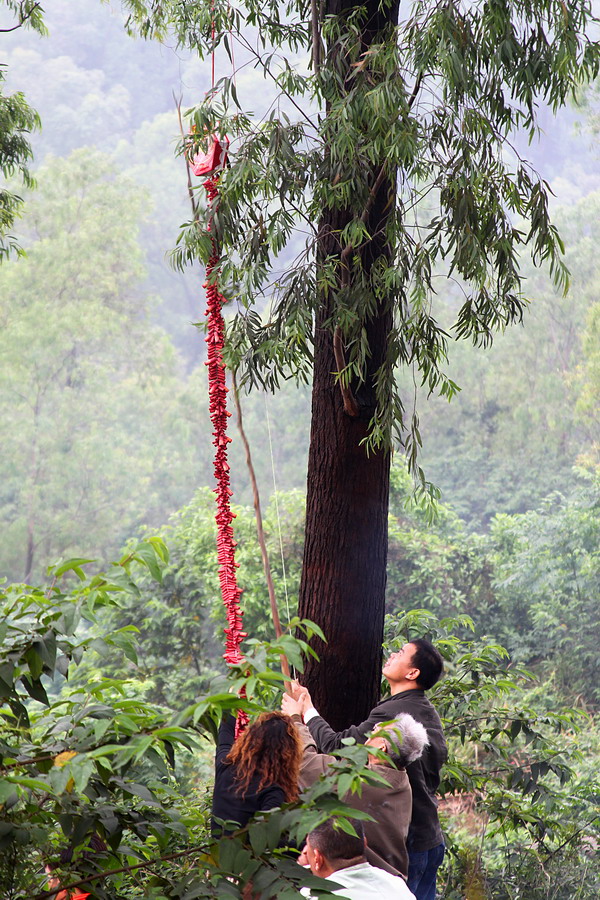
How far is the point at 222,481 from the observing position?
1.92m

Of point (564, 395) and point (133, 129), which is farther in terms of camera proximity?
point (133, 129)

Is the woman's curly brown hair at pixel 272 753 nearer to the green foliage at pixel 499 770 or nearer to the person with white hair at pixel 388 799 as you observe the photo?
the person with white hair at pixel 388 799

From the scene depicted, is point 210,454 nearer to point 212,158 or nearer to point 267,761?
point 212,158

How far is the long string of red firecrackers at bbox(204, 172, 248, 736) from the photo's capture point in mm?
1835

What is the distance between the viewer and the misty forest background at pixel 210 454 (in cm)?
830

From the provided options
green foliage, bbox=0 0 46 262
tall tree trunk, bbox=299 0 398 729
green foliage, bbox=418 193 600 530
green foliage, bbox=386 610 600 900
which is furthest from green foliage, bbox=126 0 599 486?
green foliage, bbox=418 193 600 530

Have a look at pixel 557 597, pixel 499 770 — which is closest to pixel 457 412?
pixel 557 597

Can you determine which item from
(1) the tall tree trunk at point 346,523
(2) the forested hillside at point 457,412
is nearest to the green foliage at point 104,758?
(1) the tall tree trunk at point 346,523

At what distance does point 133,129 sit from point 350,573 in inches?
1018

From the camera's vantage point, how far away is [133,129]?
84.7 feet

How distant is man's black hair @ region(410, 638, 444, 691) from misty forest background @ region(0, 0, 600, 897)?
5.59 meters

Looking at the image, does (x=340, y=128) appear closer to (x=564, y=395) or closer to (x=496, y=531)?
(x=496, y=531)

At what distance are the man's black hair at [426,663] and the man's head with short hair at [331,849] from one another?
0.54 metres

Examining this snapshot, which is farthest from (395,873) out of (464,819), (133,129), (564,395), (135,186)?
(133,129)
